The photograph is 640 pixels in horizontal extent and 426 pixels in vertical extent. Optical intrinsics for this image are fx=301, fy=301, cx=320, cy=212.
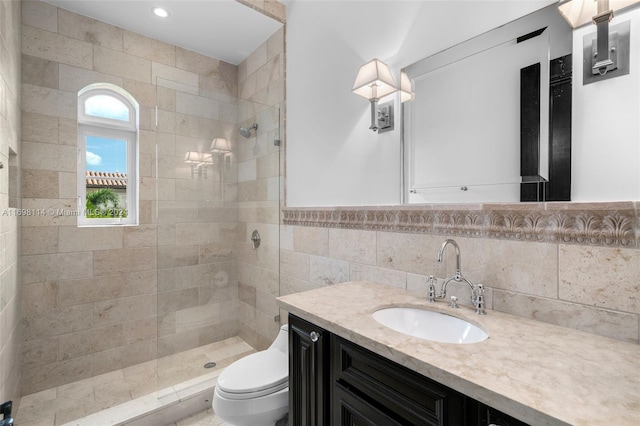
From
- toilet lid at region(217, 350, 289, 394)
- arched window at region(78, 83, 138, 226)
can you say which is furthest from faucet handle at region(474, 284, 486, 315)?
arched window at region(78, 83, 138, 226)

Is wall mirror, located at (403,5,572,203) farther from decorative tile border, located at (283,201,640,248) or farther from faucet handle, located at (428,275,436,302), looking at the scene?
faucet handle, located at (428,275,436,302)

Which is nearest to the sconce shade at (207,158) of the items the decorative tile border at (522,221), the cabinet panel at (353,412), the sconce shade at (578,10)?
the decorative tile border at (522,221)

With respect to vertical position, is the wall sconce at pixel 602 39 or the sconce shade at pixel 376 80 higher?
the sconce shade at pixel 376 80

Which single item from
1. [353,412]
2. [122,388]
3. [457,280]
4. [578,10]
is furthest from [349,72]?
[122,388]

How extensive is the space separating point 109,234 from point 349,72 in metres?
2.21

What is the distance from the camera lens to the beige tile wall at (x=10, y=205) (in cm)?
151

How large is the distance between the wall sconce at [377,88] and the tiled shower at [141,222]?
39.4 inches

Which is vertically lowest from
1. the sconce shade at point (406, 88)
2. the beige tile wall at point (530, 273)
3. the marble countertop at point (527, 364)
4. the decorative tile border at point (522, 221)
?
the marble countertop at point (527, 364)

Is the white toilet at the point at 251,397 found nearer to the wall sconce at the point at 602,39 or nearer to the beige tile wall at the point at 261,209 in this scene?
the beige tile wall at the point at 261,209

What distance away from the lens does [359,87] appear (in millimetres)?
1563

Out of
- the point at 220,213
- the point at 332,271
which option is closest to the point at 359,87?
the point at 332,271

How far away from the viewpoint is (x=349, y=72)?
5.96 ft

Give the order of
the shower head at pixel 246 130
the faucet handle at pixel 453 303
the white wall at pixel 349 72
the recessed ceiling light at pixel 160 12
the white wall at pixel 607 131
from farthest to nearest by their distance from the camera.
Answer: the shower head at pixel 246 130 → the recessed ceiling light at pixel 160 12 → the white wall at pixel 349 72 → the faucet handle at pixel 453 303 → the white wall at pixel 607 131

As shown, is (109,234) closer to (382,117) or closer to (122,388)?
(122,388)
